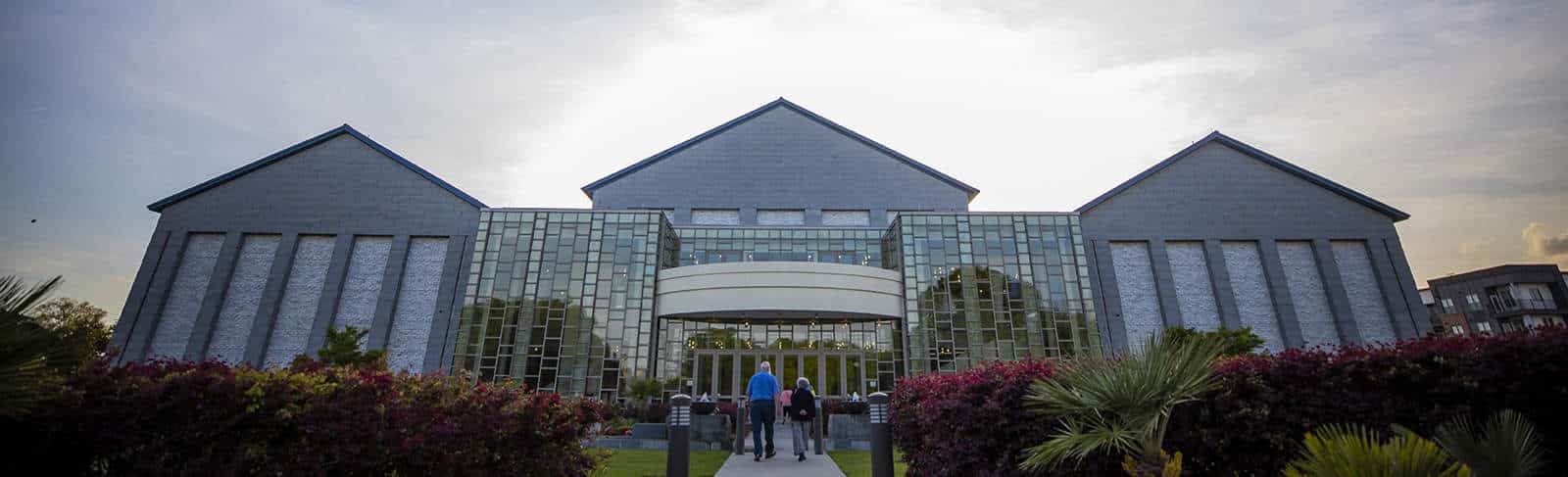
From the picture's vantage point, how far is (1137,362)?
20.2 ft

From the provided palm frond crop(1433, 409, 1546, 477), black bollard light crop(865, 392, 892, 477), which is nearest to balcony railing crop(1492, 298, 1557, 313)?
black bollard light crop(865, 392, 892, 477)

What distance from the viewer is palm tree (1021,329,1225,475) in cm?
573

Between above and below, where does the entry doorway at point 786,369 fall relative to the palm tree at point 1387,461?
above

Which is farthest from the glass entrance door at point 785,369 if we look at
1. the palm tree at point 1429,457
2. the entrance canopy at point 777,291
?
the palm tree at point 1429,457

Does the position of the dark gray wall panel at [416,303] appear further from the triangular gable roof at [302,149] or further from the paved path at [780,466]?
the paved path at [780,466]

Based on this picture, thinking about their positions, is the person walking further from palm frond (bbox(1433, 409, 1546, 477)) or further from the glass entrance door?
the glass entrance door

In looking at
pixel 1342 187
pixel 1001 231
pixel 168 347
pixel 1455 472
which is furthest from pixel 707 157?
pixel 1455 472

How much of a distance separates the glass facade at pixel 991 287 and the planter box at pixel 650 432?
41.6 ft

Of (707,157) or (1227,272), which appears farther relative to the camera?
(707,157)

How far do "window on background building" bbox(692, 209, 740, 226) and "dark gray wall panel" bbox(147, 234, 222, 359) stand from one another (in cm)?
2126

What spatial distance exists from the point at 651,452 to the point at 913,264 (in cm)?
1665

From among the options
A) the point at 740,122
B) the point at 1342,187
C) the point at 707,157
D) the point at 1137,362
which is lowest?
the point at 1137,362

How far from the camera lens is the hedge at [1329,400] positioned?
513cm

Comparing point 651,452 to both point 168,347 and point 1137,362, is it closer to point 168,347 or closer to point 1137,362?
point 1137,362
